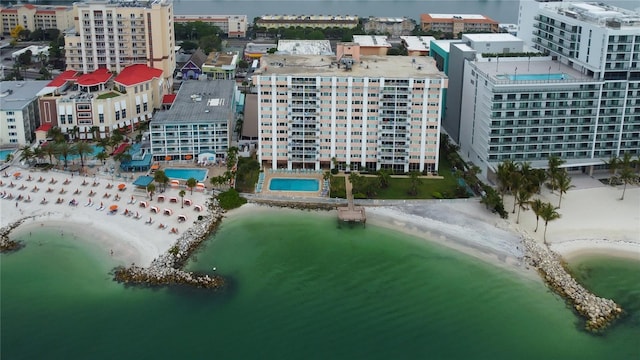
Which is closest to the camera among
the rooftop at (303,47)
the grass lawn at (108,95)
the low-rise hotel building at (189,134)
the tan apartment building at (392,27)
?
the low-rise hotel building at (189,134)

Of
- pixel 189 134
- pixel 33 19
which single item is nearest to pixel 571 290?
pixel 189 134

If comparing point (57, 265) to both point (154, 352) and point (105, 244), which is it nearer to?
point (105, 244)

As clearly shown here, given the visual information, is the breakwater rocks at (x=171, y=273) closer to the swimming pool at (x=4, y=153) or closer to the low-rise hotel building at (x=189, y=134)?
the low-rise hotel building at (x=189, y=134)

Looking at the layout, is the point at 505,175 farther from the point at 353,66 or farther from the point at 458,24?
the point at 458,24

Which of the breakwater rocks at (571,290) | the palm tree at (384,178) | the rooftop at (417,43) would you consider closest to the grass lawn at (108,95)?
the palm tree at (384,178)

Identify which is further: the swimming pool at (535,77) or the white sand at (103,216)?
the swimming pool at (535,77)

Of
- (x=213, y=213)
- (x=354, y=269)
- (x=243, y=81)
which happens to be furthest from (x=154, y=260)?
(x=243, y=81)
